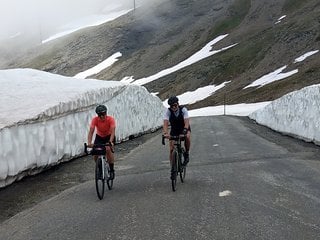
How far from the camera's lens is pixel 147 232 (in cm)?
752

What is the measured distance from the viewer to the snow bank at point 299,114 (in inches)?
731

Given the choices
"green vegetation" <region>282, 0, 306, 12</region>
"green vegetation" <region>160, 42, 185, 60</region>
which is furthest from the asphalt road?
"green vegetation" <region>160, 42, 185, 60</region>

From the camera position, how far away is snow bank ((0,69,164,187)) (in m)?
12.4

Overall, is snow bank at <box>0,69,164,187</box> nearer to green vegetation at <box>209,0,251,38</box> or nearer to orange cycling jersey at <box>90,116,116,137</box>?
orange cycling jersey at <box>90,116,116,137</box>

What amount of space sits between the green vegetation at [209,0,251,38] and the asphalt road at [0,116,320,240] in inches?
3431

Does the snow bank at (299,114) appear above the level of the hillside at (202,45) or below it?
below

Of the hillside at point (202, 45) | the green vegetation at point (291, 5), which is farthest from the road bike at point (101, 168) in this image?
the green vegetation at point (291, 5)

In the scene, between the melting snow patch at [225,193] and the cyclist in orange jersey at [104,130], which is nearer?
the melting snow patch at [225,193]

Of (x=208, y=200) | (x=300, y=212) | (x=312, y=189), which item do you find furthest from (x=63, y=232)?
(x=312, y=189)

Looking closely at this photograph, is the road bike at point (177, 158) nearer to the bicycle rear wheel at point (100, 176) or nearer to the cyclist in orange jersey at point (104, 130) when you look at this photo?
the cyclist in orange jersey at point (104, 130)

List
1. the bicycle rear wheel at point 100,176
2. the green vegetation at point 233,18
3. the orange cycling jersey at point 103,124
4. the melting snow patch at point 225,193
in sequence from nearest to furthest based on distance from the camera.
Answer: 1. the melting snow patch at point 225,193
2. the bicycle rear wheel at point 100,176
3. the orange cycling jersey at point 103,124
4. the green vegetation at point 233,18

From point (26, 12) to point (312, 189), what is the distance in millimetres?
199970

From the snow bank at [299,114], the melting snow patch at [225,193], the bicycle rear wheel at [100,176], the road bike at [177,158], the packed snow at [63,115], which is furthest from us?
the snow bank at [299,114]

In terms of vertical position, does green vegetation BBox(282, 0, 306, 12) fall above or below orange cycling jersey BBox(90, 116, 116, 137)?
above
